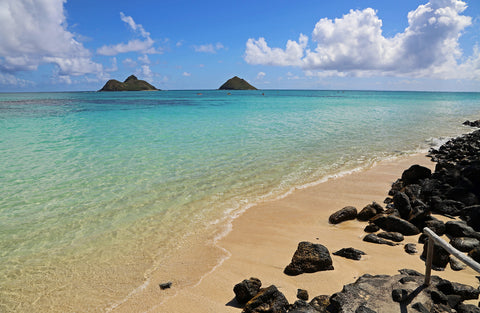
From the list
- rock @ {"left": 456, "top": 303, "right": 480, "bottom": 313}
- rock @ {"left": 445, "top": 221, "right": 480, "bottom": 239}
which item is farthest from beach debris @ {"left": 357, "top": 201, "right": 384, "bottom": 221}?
rock @ {"left": 456, "top": 303, "right": 480, "bottom": 313}

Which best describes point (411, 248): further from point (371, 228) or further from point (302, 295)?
point (302, 295)

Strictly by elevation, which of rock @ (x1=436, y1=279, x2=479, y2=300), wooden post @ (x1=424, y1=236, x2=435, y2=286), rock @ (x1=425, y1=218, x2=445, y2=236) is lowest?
rock @ (x1=425, y1=218, x2=445, y2=236)

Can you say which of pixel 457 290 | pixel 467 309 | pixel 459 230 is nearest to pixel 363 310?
pixel 467 309

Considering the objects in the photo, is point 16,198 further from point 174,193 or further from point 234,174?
point 234,174

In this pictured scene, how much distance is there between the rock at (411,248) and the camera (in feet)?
20.4

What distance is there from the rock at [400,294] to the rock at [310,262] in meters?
1.47

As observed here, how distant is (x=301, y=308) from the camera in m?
4.21

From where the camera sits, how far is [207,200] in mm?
9719

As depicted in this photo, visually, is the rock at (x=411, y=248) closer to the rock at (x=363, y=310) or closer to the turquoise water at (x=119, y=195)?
the rock at (x=363, y=310)

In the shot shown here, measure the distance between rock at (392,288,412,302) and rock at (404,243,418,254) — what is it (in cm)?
225

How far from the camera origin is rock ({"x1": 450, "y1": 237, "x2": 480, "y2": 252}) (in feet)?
19.6

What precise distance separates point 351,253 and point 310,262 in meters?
1.10

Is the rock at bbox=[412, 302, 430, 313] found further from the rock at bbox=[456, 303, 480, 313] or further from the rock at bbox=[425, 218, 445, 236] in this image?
the rock at bbox=[425, 218, 445, 236]

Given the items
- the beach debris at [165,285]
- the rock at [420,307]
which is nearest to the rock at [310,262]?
the rock at [420,307]
